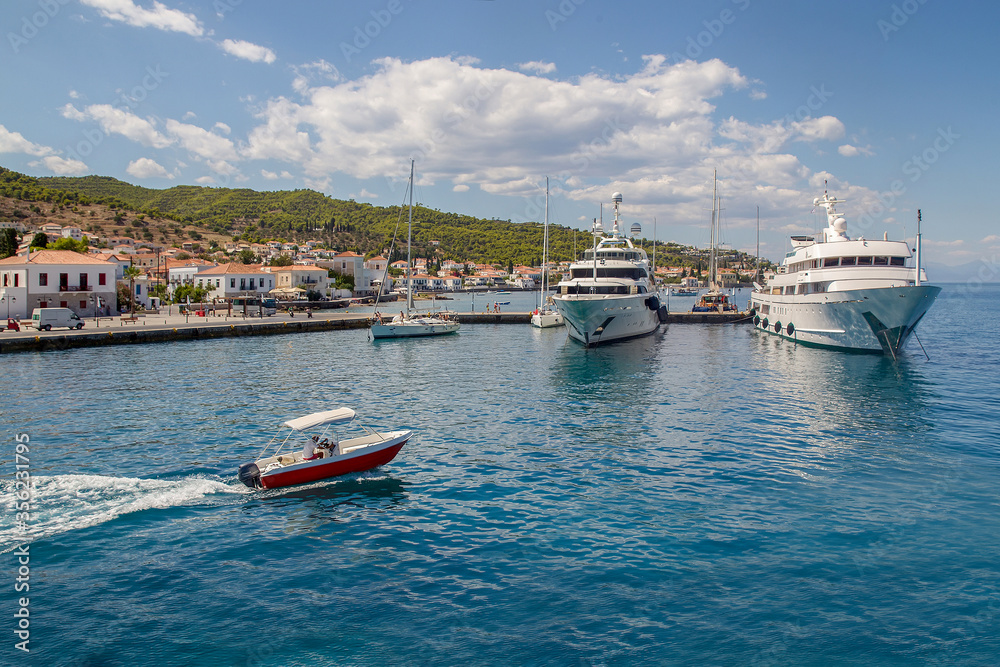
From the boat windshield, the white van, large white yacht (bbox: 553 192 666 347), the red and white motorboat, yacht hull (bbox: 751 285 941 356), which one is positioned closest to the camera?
the red and white motorboat

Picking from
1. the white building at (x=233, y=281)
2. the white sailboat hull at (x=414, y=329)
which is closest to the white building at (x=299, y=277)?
the white building at (x=233, y=281)

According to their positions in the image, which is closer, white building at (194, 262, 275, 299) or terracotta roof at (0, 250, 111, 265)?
terracotta roof at (0, 250, 111, 265)

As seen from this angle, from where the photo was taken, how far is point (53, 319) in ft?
156

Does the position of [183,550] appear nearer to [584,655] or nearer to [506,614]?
[506,614]

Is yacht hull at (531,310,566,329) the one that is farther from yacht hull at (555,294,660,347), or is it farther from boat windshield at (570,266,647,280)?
yacht hull at (555,294,660,347)

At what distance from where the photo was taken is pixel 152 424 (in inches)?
874

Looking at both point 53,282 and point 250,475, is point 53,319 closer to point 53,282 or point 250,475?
point 53,282

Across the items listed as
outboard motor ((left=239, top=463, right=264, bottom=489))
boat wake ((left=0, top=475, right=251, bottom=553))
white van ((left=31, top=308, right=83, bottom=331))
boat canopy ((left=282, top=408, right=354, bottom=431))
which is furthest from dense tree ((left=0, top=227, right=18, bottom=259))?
boat canopy ((left=282, top=408, right=354, bottom=431))

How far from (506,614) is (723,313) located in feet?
232

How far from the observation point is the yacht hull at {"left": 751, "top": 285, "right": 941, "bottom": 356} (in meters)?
37.9

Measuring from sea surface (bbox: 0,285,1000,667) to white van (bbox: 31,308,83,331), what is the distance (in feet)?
77.8

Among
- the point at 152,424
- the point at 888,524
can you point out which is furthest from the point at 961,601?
the point at 152,424

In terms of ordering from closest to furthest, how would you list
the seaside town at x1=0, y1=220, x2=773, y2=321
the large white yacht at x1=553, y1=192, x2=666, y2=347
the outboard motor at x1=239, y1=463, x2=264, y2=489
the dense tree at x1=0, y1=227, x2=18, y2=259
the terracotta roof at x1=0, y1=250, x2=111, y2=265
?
1. the outboard motor at x1=239, y1=463, x2=264, y2=489
2. the large white yacht at x1=553, y1=192, x2=666, y2=347
3. the terracotta roof at x1=0, y1=250, x2=111, y2=265
4. the seaside town at x1=0, y1=220, x2=773, y2=321
5. the dense tree at x1=0, y1=227, x2=18, y2=259

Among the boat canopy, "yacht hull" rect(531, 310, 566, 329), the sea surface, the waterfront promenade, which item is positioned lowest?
the sea surface
